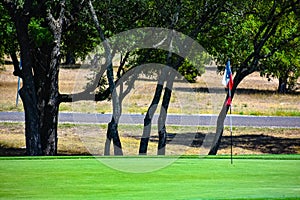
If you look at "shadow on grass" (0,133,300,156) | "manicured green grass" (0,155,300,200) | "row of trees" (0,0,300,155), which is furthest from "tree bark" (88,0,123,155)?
"manicured green grass" (0,155,300,200)

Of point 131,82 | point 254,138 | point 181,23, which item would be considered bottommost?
point 254,138

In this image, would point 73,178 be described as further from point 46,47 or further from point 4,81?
point 4,81

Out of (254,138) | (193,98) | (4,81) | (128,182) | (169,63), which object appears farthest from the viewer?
(4,81)

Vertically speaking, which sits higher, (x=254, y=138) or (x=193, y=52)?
(x=193, y=52)

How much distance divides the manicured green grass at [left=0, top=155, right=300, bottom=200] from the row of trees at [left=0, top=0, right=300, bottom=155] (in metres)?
9.08

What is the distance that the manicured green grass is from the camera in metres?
12.7

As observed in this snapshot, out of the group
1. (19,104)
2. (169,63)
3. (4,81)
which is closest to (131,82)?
A: (169,63)

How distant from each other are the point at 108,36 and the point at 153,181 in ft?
50.0

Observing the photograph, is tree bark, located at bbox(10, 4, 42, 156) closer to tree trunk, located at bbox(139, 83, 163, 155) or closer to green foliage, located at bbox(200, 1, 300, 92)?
tree trunk, located at bbox(139, 83, 163, 155)

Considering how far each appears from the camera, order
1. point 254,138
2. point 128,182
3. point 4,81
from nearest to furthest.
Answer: point 128,182, point 254,138, point 4,81

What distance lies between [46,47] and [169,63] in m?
4.34

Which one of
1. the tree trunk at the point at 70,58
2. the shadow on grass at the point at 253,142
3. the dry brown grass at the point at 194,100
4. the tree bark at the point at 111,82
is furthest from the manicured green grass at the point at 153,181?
the dry brown grass at the point at 194,100

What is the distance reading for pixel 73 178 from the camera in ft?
49.3

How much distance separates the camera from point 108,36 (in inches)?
1160
